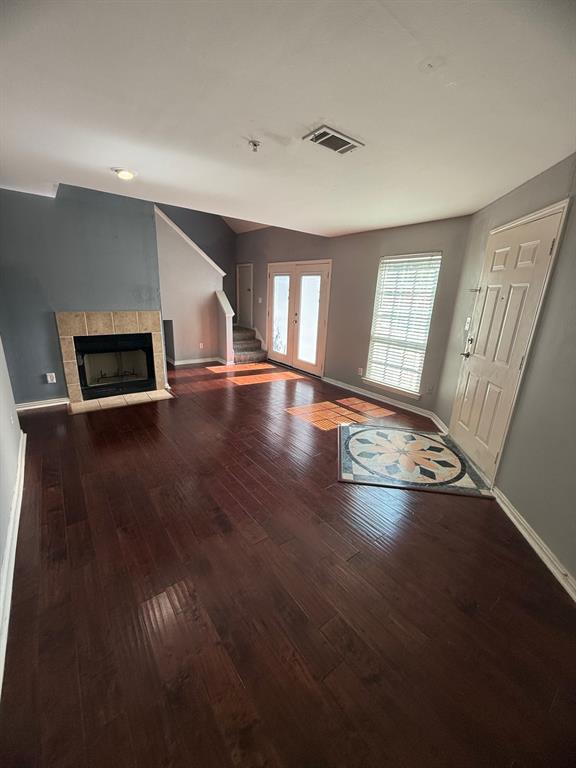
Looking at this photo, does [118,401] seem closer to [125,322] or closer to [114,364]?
[114,364]

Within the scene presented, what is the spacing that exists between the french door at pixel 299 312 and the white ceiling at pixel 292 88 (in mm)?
2890

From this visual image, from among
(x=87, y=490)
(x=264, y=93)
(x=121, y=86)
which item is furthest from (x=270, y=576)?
(x=121, y=86)

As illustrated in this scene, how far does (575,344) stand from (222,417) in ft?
10.8

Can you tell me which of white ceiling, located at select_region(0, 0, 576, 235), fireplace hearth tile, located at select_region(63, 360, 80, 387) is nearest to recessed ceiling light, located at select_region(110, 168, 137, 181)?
white ceiling, located at select_region(0, 0, 576, 235)

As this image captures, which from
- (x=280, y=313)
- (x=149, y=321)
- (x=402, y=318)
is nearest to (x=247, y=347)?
(x=280, y=313)

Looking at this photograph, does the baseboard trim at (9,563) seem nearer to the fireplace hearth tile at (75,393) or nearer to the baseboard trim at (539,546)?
the fireplace hearth tile at (75,393)

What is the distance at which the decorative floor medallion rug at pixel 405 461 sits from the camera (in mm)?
2590

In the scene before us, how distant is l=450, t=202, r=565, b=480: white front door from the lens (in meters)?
2.21

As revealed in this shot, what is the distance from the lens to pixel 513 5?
986mm

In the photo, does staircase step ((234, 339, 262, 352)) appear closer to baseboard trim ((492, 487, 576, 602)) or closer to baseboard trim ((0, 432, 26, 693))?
baseboard trim ((0, 432, 26, 693))

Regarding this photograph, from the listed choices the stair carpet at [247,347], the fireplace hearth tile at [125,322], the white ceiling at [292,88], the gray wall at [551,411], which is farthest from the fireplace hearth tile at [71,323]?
the gray wall at [551,411]

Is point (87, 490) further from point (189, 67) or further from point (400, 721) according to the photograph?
point (189, 67)

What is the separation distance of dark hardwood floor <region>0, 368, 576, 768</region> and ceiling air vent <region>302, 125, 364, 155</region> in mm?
2456

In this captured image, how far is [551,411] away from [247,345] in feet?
18.8
